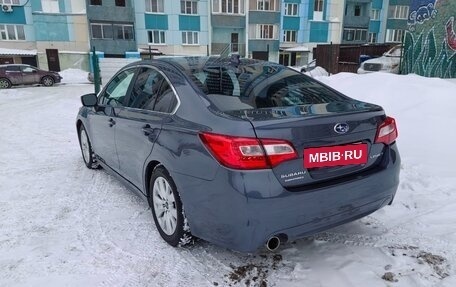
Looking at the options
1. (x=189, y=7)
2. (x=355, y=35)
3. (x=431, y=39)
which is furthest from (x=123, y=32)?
(x=431, y=39)

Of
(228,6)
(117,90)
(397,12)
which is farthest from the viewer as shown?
(397,12)

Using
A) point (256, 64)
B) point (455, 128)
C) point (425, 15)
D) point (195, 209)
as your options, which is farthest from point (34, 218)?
point (425, 15)

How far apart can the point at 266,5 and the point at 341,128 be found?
38068mm

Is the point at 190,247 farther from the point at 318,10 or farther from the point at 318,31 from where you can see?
the point at 318,10

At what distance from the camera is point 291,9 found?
38.5 m

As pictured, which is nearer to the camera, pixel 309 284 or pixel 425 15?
pixel 309 284

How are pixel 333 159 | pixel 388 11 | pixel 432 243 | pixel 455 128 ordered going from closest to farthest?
pixel 333 159 → pixel 432 243 → pixel 455 128 → pixel 388 11

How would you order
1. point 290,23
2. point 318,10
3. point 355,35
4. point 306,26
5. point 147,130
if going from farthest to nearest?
point 355,35 < point 318,10 < point 306,26 < point 290,23 < point 147,130

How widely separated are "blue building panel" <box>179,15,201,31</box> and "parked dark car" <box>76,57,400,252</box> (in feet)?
109

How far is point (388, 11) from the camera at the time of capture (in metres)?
42.8

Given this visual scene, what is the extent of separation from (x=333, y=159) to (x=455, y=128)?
4000 mm

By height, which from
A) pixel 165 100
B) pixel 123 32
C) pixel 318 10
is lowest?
pixel 165 100

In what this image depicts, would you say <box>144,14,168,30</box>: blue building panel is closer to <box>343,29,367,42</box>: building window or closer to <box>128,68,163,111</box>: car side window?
<box>343,29,367,42</box>: building window

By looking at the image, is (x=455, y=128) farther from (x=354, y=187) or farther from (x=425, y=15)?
(x=425, y=15)
